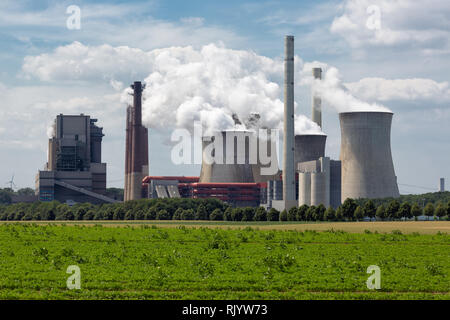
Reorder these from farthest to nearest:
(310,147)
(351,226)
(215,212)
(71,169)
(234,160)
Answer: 1. (71,169)
2. (234,160)
3. (310,147)
4. (215,212)
5. (351,226)

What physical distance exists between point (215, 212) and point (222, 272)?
89.8m

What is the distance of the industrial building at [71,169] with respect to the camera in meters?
184

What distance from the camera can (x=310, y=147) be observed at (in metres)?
161

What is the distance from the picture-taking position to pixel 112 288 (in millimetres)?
26938

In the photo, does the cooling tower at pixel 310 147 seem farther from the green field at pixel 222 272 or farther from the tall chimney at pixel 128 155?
the green field at pixel 222 272

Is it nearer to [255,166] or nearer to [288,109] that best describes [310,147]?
[288,109]

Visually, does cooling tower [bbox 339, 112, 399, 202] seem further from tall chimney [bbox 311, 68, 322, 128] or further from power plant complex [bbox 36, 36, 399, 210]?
tall chimney [bbox 311, 68, 322, 128]

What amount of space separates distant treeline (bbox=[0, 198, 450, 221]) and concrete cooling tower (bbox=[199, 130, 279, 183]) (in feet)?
104

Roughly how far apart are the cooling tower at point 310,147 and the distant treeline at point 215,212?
105 ft

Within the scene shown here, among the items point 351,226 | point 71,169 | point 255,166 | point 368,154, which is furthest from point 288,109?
point 71,169

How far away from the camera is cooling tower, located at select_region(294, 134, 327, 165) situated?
160 metres

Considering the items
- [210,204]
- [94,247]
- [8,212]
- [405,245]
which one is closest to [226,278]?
[94,247]

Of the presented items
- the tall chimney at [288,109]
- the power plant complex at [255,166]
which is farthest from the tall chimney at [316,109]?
the tall chimney at [288,109]
